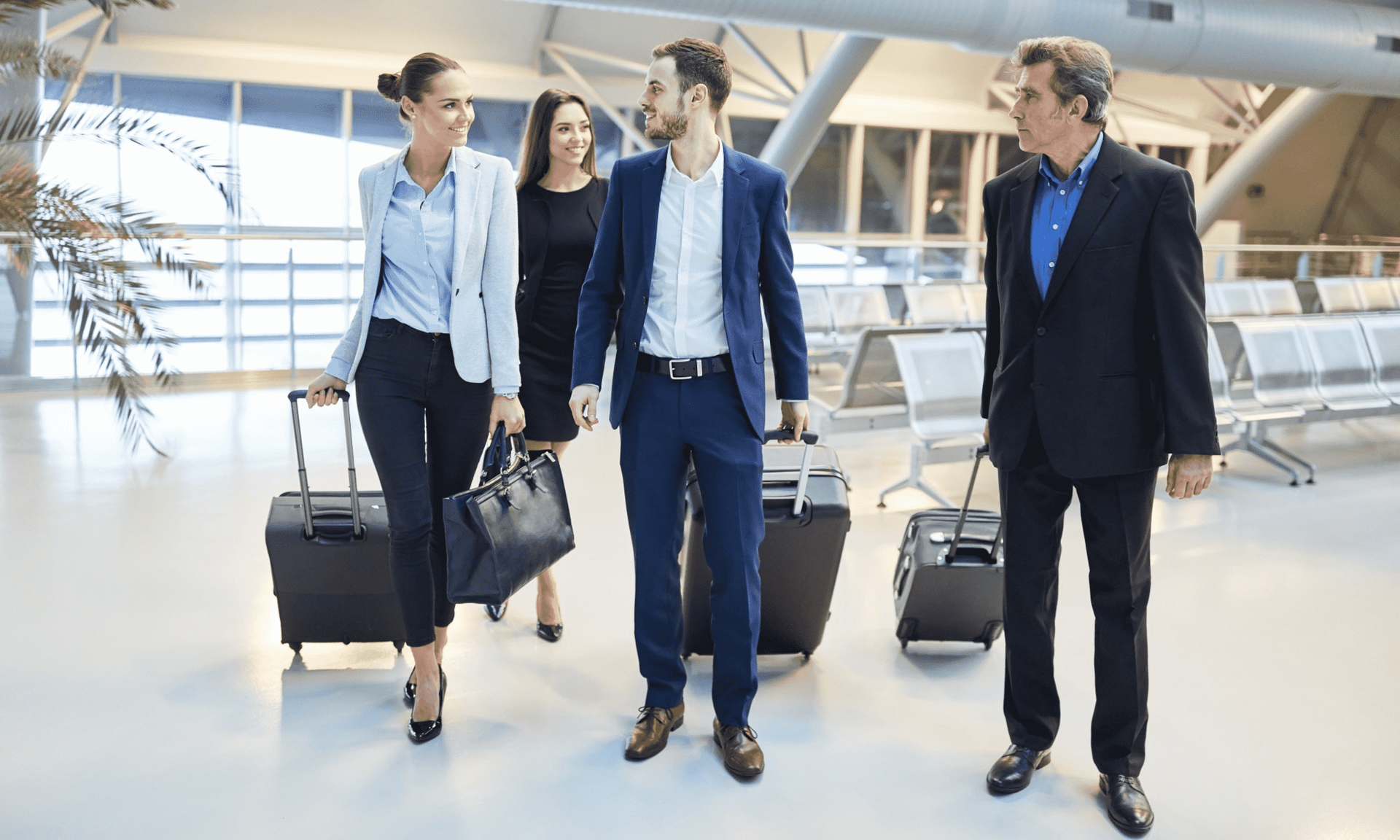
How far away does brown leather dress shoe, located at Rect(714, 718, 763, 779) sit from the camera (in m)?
2.88

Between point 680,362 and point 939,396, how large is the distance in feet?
11.4

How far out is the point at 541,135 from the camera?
360 cm

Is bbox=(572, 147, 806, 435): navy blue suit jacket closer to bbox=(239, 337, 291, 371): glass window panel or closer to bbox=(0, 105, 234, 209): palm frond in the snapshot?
bbox=(0, 105, 234, 209): palm frond

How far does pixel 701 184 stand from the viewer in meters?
2.77

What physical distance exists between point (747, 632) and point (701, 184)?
46.0 inches

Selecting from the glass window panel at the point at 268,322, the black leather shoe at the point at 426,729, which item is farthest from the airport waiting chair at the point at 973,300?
the black leather shoe at the point at 426,729

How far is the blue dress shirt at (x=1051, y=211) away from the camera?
2.58 meters

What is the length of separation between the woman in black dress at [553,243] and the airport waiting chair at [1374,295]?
1066cm

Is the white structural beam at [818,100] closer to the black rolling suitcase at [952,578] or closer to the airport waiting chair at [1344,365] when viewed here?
the airport waiting chair at [1344,365]

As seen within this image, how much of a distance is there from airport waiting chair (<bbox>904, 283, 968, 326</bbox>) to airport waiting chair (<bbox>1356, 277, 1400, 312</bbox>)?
478 cm

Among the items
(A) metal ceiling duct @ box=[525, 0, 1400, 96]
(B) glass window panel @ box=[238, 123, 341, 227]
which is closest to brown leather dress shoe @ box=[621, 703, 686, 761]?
(A) metal ceiling duct @ box=[525, 0, 1400, 96]

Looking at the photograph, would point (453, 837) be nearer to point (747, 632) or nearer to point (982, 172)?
point (747, 632)

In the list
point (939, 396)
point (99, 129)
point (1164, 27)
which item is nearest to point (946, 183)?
point (1164, 27)

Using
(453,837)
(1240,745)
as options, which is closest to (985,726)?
(1240,745)
